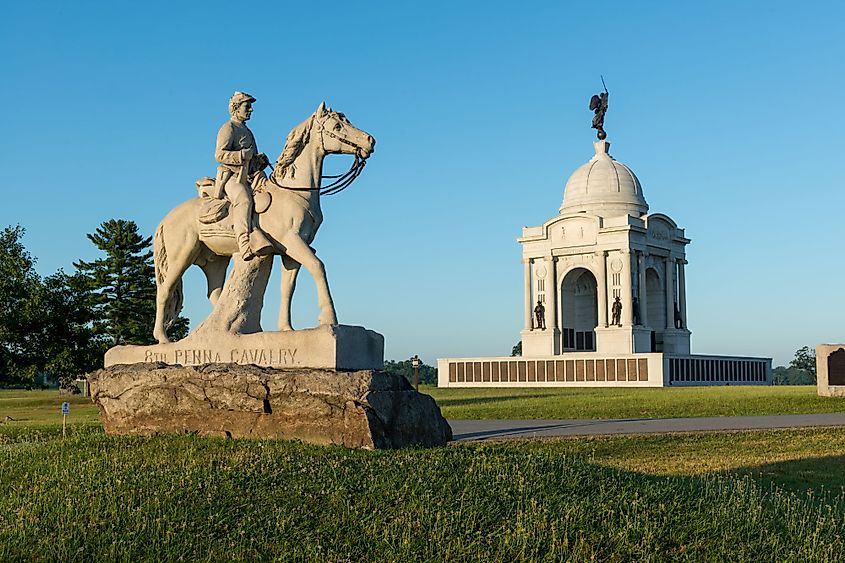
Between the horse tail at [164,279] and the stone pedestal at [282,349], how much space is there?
2.35 ft

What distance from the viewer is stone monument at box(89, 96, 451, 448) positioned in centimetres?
1084

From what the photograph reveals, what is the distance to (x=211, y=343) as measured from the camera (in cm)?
1235

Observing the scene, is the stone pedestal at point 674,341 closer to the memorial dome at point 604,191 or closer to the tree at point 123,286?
the memorial dome at point 604,191

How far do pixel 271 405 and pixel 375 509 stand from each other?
329 cm

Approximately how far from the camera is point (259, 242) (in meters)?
12.0

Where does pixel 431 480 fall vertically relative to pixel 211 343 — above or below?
below

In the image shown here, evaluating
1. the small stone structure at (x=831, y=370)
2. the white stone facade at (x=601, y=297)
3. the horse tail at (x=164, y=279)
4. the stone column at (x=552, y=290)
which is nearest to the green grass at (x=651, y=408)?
the small stone structure at (x=831, y=370)

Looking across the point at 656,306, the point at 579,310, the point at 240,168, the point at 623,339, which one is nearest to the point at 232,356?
the point at 240,168

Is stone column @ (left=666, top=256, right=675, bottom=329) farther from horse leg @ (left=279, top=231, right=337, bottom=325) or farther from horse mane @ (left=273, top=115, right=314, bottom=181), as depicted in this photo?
horse leg @ (left=279, top=231, right=337, bottom=325)

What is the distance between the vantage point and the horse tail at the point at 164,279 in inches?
525

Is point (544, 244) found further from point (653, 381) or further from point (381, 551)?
point (381, 551)

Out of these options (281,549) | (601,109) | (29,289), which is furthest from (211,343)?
(601,109)

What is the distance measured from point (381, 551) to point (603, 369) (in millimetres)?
47971

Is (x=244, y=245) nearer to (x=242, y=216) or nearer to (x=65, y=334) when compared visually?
(x=242, y=216)
